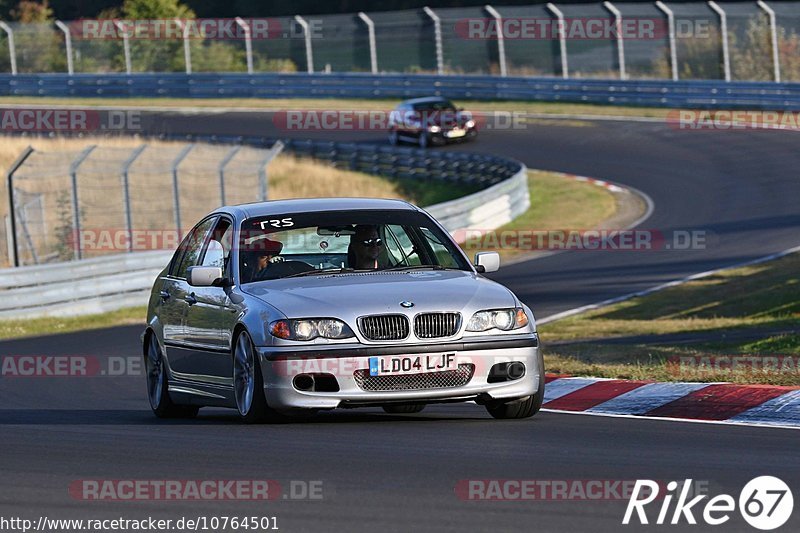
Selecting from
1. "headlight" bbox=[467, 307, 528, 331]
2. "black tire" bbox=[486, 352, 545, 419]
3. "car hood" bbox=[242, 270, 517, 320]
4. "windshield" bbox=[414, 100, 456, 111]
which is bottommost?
"windshield" bbox=[414, 100, 456, 111]

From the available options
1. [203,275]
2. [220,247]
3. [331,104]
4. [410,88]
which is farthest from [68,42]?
[203,275]

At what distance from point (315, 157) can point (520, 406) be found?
31.4 m

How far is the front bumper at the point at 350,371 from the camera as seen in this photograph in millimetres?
8508

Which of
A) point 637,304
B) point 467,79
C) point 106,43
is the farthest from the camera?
point 106,43

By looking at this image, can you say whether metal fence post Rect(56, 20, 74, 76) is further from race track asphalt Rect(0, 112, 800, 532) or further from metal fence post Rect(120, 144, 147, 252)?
race track asphalt Rect(0, 112, 800, 532)

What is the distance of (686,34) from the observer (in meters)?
42.9

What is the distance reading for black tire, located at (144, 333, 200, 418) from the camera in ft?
34.6

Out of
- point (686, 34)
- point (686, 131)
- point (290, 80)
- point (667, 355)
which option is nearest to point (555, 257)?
point (667, 355)

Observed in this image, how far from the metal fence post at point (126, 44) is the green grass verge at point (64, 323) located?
3458cm

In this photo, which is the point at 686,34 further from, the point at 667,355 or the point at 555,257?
the point at 667,355

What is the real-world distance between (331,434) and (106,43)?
48.6 m

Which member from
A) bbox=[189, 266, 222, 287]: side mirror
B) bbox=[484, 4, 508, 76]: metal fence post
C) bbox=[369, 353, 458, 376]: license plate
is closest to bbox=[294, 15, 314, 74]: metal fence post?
bbox=[484, 4, 508, 76]: metal fence post

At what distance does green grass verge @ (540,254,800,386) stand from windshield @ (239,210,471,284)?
2.26m

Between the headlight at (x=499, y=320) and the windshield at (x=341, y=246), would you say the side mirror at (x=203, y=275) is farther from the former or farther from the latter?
the headlight at (x=499, y=320)
